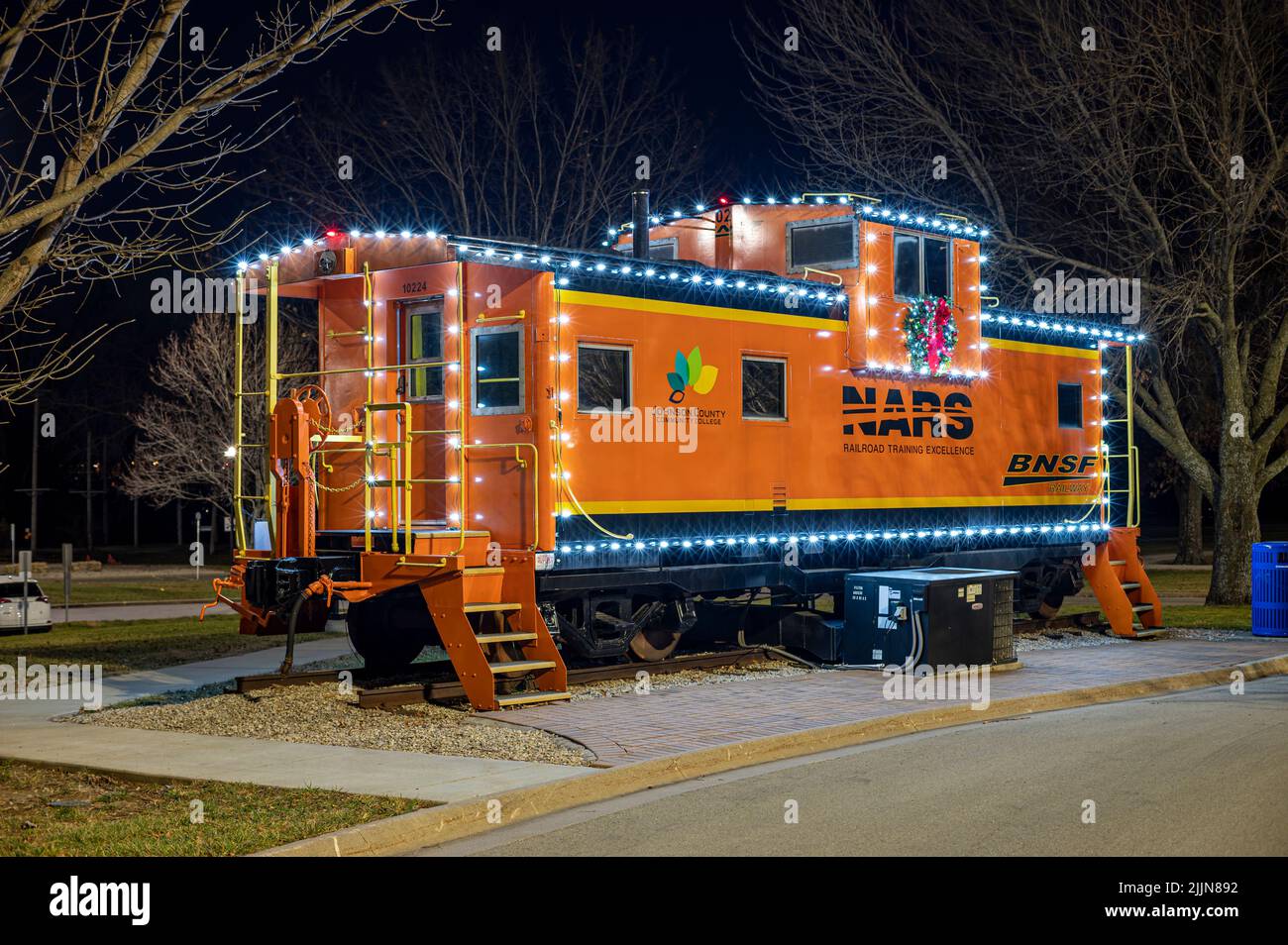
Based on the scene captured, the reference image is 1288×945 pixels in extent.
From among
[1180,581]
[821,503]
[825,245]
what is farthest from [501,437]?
[1180,581]

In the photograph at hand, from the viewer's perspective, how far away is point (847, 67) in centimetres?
2606

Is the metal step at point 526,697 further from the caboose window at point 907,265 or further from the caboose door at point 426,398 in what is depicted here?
the caboose window at point 907,265

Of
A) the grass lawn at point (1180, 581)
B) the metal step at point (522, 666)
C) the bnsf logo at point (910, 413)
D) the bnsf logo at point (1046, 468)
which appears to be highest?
the bnsf logo at point (910, 413)

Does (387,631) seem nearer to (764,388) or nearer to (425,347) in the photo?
(425,347)

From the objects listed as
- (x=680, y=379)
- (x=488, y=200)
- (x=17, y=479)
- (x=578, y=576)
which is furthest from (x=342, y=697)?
(x=17, y=479)

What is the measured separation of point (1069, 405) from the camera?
20.0 metres

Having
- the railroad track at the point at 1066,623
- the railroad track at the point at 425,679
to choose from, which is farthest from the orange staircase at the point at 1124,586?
the railroad track at the point at 425,679

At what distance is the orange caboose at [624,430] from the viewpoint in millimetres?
12859

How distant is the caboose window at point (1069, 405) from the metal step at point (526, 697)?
9.92 meters

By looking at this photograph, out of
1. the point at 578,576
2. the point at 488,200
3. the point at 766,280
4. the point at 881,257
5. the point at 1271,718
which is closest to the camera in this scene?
the point at 1271,718

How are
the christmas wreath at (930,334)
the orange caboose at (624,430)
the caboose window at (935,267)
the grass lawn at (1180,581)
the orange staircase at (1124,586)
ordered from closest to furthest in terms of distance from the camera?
the orange caboose at (624,430), the christmas wreath at (930,334), the caboose window at (935,267), the orange staircase at (1124,586), the grass lawn at (1180,581)

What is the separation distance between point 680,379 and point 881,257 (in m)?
3.60

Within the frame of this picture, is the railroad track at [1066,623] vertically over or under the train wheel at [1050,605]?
under

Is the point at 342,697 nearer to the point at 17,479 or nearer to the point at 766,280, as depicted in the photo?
the point at 766,280
